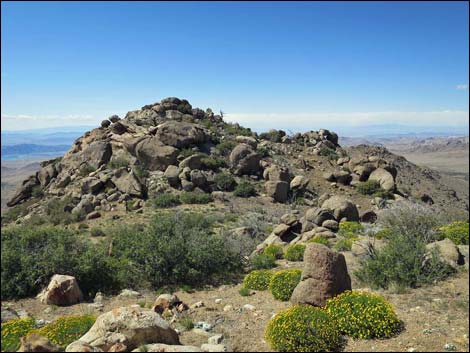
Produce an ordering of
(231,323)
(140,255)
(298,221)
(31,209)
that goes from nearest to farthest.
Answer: (231,323) → (140,255) → (298,221) → (31,209)

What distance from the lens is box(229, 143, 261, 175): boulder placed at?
3559cm

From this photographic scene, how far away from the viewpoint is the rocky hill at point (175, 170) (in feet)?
101

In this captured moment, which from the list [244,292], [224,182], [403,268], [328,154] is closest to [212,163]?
[224,182]

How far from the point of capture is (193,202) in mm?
29266

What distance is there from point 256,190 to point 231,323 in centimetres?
2380

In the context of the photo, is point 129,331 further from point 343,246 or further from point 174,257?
point 343,246

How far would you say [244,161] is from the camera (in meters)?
35.7

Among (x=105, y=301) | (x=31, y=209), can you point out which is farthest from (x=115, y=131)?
(x=105, y=301)

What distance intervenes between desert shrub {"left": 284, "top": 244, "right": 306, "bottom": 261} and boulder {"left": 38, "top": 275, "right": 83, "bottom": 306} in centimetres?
890

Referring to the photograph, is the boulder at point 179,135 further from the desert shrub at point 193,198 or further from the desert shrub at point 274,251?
the desert shrub at point 274,251

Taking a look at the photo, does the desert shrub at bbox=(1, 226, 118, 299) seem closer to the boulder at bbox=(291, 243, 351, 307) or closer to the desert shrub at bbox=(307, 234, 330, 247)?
the boulder at bbox=(291, 243, 351, 307)

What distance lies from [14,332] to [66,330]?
1.12 meters

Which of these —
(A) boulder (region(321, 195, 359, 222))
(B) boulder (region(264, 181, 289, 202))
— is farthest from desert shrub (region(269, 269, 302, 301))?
(B) boulder (region(264, 181, 289, 202))

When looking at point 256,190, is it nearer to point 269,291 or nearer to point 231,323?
point 269,291
